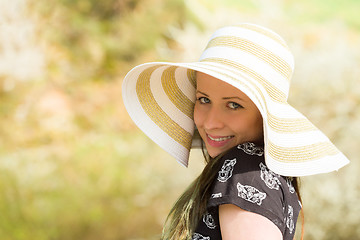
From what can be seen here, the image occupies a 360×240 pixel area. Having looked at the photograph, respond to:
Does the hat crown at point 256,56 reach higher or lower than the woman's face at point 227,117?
Answer: higher

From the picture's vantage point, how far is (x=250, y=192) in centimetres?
127

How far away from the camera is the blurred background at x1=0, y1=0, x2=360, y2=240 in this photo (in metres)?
3.78

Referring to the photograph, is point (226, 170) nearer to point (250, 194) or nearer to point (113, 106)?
point (250, 194)

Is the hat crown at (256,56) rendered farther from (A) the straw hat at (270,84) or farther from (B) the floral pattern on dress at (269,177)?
(B) the floral pattern on dress at (269,177)

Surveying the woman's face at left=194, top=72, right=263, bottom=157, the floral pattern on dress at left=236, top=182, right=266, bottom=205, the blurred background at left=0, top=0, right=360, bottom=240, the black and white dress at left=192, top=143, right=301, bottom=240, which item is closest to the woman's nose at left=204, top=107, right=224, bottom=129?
the woman's face at left=194, top=72, right=263, bottom=157

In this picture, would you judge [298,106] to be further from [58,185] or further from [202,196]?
[202,196]

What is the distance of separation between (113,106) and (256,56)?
9.66ft

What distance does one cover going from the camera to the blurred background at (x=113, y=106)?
3.78 metres

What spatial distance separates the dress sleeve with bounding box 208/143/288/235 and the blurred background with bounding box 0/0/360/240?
2386mm

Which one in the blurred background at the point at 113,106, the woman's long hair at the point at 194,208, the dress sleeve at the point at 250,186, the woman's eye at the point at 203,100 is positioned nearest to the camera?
the dress sleeve at the point at 250,186

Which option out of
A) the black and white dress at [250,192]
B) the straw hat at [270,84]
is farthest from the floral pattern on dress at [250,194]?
the straw hat at [270,84]

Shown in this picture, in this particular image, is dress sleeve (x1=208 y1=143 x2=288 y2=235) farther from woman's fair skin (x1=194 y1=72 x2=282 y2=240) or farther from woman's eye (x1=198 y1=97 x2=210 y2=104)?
woman's eye (x1=198 y1=97 x2=210 y2=104)

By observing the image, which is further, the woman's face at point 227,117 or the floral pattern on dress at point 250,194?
the woman's face at point 227,117

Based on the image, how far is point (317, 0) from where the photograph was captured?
4586mm
